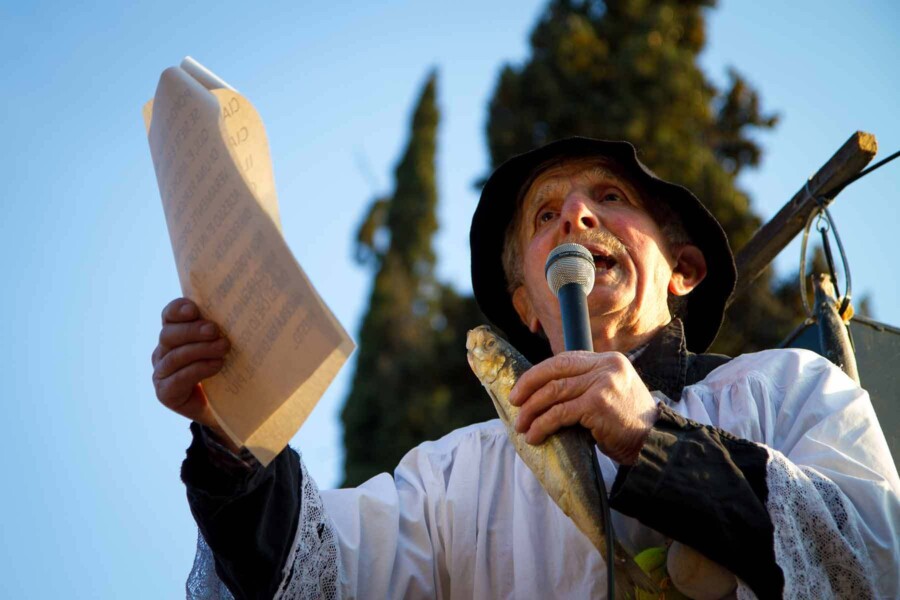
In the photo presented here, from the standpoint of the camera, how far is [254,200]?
8.31ft

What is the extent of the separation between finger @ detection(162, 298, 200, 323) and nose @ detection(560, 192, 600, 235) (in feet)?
5.12

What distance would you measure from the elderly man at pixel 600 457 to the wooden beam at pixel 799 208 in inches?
25.7

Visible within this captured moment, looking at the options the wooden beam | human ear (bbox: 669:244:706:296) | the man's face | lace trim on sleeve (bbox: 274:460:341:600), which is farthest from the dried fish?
the wooden beam

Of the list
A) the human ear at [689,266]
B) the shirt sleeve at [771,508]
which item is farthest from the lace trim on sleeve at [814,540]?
the human ear at [689,266]

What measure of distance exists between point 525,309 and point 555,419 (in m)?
1.93

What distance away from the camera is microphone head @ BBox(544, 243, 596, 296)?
270 cm

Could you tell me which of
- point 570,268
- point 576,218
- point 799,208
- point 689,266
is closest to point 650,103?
point 799,208

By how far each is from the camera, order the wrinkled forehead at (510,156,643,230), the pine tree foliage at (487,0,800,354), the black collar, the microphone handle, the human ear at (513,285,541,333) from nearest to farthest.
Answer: the microphone handle → the black collar → the wrinkled forehead at (510,156,643,230) → the human ear at (513,285,541,333) → the pine tree foliage at (487,0,800,354)

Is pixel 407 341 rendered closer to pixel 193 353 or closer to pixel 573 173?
pixel 573 173

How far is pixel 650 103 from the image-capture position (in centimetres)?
1393

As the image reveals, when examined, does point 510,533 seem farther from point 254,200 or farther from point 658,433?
point 254,200

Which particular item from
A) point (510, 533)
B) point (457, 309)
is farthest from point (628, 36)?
point (510, 533)

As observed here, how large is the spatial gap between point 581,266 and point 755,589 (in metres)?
0.91

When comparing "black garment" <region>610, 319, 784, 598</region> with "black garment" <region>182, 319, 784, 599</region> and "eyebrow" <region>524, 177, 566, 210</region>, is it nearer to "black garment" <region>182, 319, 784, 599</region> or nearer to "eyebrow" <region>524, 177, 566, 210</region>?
"black garment" <region>182, 319, 784, 599</region>
